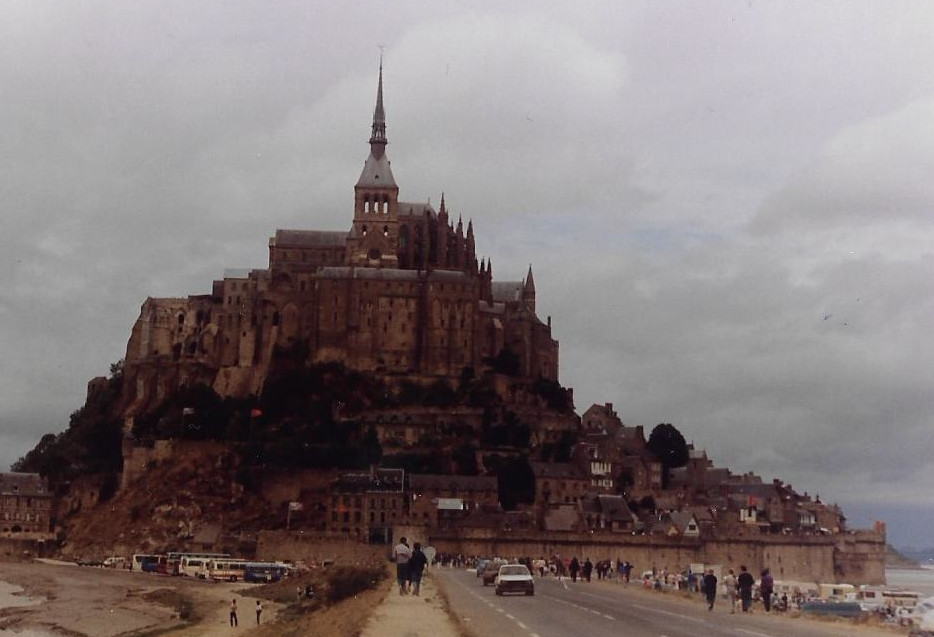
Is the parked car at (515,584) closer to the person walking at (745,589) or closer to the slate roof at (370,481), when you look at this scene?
the person walking at (745,589)

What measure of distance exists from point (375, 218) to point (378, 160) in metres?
8.29

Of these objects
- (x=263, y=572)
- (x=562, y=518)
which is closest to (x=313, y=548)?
(x=263, y=572)

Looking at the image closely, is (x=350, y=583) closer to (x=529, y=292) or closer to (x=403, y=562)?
(x=403, y=562)

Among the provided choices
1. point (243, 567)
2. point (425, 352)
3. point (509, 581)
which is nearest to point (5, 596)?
point (243, 567)

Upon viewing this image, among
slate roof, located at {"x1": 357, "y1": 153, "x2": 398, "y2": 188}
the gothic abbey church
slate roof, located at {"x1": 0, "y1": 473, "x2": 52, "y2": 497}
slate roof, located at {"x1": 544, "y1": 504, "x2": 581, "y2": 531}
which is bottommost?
slate roof, located at {"x1": 544, "y1": 504, "x2": 581, "y2": 531}

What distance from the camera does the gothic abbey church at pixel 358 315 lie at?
399ft

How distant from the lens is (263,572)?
8956cm

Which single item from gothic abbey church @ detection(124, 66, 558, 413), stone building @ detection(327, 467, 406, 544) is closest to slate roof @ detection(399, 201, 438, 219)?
gothic abbey church @ detection(124, 66, 558, 413)

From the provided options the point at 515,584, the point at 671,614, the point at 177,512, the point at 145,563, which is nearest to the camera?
the point at 671,614

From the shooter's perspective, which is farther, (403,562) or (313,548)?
(313,548)

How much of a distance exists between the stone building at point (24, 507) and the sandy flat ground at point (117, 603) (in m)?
19.1

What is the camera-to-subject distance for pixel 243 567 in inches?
3629

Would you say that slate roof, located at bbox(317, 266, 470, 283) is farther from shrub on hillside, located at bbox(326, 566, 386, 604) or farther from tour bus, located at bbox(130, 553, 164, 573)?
shrub on hillside, located at bbox(326, 566, 386, 604)

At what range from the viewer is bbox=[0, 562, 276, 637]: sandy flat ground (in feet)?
175
